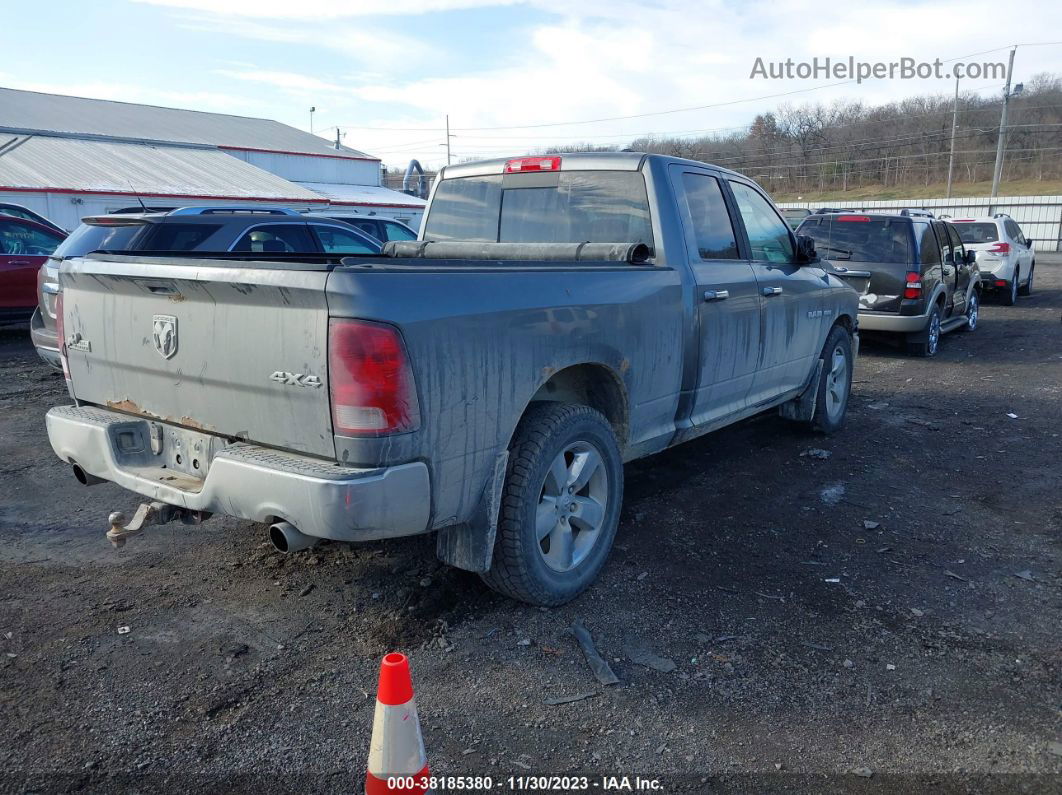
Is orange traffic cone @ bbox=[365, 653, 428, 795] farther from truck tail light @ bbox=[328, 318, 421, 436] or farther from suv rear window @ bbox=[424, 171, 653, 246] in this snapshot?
suv rear window @ bbox=[424, 171, 653, 246]

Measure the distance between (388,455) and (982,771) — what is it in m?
2.20

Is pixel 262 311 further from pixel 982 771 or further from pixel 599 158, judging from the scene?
pixel 982 771

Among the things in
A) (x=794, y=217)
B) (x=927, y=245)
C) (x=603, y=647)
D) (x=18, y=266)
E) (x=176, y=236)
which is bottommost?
(x=603, y=647)

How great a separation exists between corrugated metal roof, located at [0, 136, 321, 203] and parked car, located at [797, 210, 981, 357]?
66.1ft

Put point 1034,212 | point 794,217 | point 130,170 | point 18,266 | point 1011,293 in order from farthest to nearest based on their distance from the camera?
point 1034,212, point 130,170, point 1011,293, point 794,217, point 18,266

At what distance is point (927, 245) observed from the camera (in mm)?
10531

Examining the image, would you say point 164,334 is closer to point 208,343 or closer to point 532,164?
point 208,343

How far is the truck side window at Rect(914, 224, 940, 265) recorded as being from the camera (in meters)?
10.3

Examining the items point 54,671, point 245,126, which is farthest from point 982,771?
point 245,126

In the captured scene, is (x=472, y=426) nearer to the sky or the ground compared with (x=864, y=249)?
nearer to the ground

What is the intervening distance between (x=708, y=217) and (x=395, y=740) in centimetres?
357

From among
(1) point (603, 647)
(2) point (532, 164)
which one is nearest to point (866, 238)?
(2) point (532, 164)

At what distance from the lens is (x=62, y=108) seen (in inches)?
1298

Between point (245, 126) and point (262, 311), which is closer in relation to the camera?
point (262, 311)
